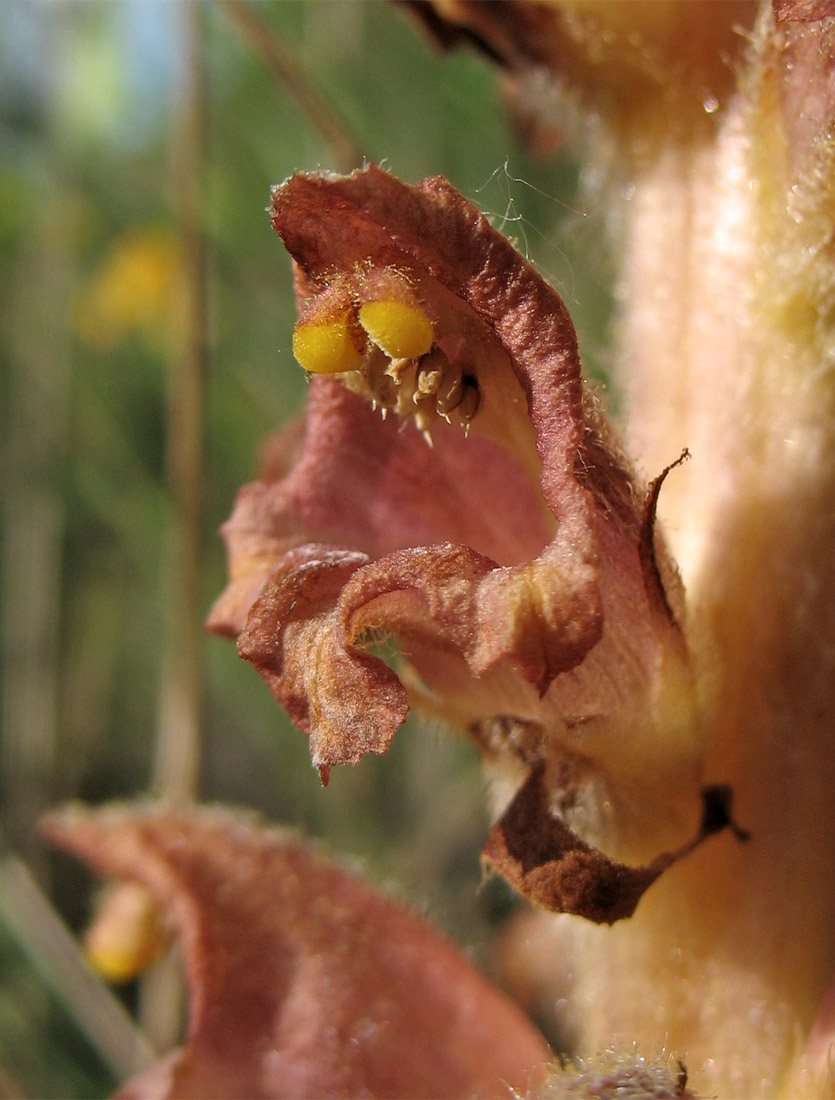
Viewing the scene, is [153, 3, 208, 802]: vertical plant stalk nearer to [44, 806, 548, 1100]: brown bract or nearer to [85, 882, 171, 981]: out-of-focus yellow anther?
[85, 882, 171, 981]: out-of-focus yellow anther

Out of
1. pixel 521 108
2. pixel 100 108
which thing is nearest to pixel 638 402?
pixel 521 108

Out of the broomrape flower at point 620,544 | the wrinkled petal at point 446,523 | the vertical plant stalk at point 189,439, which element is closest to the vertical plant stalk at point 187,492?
the vertical plant stalk at point 189,439

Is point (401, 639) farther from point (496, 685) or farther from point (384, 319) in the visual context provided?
point (384, 319)

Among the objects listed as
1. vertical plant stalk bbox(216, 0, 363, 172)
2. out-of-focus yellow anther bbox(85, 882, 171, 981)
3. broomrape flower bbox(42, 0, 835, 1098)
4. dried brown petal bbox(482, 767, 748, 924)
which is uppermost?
vertical plant stalk bbox(216, 0, 363, 172)

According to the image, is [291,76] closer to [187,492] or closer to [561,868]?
[187,492]

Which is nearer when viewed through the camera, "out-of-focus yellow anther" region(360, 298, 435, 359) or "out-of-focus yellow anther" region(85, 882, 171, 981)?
"out-of-focus yellow anther" region(360, 298, 435, 359)

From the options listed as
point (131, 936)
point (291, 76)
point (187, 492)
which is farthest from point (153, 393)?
point (131, 936)

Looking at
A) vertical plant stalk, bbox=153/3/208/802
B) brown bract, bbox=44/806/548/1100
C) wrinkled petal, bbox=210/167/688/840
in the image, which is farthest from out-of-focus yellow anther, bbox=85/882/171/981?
vertical plant stalk, bbox=153/3/208/802
